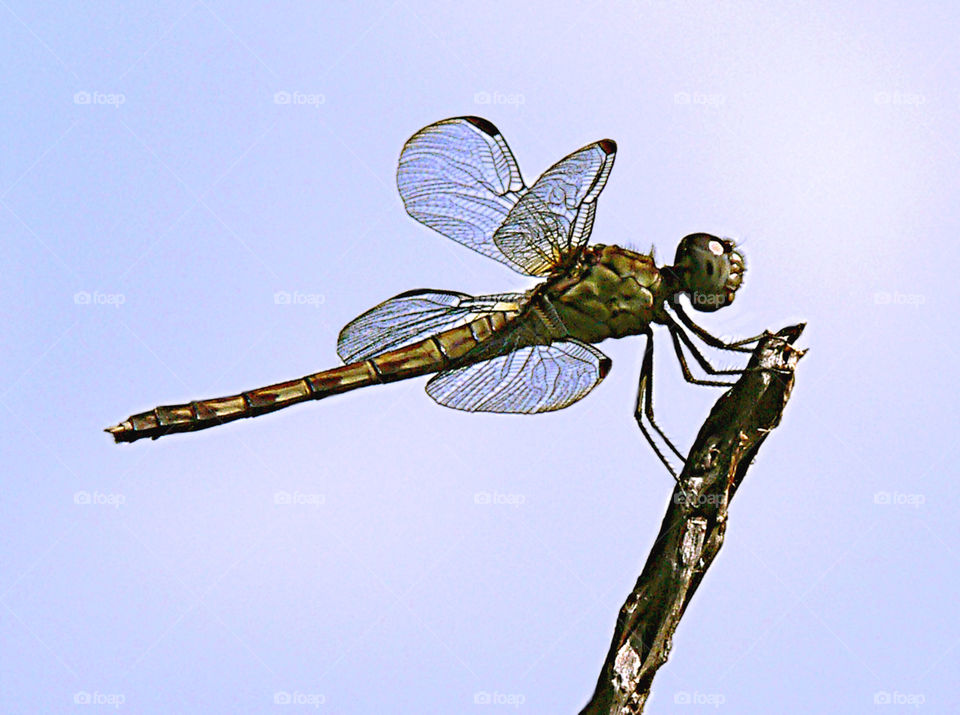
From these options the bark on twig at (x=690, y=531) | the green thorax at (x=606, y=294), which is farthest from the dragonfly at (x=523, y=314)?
the bark on twig at (x=690, y=531)

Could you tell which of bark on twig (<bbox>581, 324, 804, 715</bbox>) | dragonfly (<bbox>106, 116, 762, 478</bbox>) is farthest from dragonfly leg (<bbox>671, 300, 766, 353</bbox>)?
bark on twig (<bbox>581, 324, 804, 715</bbox>)

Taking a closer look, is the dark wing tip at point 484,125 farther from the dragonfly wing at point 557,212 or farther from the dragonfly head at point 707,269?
the dragonfly head at point 707,269

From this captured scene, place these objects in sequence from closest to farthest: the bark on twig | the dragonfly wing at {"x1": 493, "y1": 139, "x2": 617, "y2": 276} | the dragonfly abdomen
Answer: the bark on twig < the dragonfly wing at {"x1": 493, "y1": 139, "x2": 617, "y2": 276} < the dragonfly abdomen

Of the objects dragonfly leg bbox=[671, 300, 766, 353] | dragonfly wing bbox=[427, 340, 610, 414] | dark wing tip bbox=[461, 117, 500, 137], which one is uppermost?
dark wing tip bbox=[461, 117, 500, 137]

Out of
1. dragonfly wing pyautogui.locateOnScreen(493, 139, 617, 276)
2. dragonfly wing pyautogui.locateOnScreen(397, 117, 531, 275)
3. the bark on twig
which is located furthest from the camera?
dragonfly wing pyautogui.locateOnScreen(397, 117, 531, 275)

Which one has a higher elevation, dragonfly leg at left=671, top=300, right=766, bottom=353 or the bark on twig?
dragonfly leg at left=671, top=300, right=766, bottom=353

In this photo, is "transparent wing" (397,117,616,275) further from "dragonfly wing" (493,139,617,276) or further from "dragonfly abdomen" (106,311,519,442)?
"dragonfly abdomen" (106,311,519,442)

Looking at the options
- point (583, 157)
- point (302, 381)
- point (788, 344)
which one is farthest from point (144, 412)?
point (788, 344)
